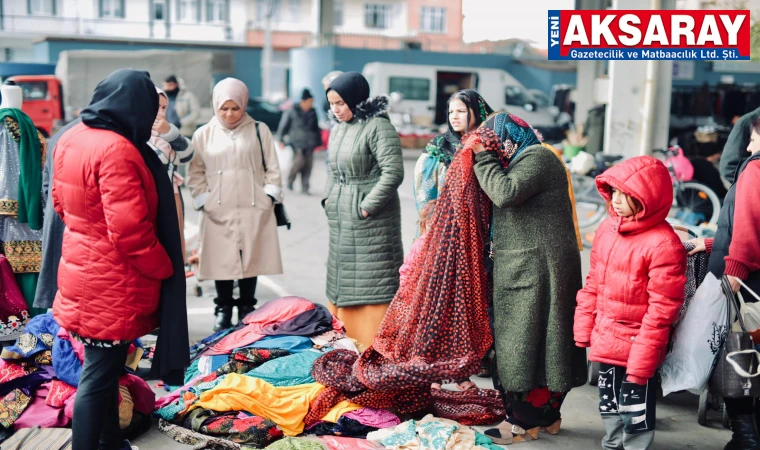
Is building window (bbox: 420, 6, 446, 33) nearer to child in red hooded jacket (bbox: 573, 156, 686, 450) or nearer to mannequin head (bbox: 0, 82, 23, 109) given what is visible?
mannequin head (bbox: 0, 82, 23, 109)

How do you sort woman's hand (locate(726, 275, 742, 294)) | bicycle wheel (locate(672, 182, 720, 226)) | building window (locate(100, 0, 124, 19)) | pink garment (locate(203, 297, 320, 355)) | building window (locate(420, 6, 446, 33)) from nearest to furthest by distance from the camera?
woman's hand (locate(726, 275, 742, 294))
pink garment (locate(203, 297, 320, 355))
bicycle wheel (locate(672, 182, 720, 226))
building window (locate(100, 0, 124, 19))
building window (locate(420, 6, 446, 33))

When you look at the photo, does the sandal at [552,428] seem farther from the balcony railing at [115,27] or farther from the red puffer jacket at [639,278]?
the balcony railing at [115,27]

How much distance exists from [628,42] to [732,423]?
399 centimetres

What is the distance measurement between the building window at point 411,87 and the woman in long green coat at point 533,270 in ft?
67.8

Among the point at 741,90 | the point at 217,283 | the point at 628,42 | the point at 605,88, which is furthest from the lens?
the point at 741,90

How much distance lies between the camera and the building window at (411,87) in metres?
24.5

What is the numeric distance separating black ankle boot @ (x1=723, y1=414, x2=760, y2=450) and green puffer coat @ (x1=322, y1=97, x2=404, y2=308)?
2.21 metres

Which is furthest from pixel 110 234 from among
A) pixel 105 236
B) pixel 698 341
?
pixel 698 341

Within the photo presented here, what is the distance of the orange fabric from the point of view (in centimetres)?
536

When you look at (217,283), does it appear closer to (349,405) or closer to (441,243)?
(349,405)

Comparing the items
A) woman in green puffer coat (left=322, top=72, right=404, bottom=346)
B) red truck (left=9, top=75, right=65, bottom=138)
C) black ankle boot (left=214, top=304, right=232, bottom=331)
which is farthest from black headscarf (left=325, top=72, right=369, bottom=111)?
red truck (left=9, top=75, right=65, bottom=138)

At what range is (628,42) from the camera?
705cm

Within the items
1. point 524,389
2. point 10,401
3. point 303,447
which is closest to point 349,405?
point 303,447

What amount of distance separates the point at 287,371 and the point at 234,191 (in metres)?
1.66
